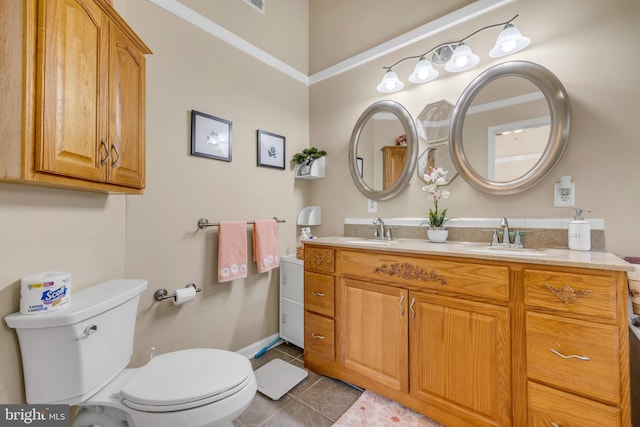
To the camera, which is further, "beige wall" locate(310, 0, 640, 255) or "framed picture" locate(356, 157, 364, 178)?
"framed picture" locate(356, 157, 364, 178)

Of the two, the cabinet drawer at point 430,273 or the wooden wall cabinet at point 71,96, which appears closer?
the wooden wall cabinet at point 71,96

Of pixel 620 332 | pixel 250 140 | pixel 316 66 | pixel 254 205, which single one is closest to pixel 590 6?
pixel 620 332

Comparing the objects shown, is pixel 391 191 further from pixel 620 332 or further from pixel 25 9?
pixel 25 9

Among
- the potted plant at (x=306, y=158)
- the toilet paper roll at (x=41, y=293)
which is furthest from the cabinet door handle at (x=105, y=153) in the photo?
the potted plant at (x=306, y=158)

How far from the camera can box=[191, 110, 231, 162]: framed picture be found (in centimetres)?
180

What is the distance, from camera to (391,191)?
82.1 inches

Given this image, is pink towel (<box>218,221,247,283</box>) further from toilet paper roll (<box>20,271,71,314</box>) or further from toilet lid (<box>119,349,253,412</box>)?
toilet paper roll (<box>20,271,71,314</box>)

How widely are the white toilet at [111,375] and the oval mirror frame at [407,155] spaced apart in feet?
5.11

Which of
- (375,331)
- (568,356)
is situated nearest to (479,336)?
(568,356)

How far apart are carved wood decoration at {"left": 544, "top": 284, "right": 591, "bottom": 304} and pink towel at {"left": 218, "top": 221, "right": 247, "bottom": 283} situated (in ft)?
5.98

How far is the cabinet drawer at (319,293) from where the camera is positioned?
5.87 ft

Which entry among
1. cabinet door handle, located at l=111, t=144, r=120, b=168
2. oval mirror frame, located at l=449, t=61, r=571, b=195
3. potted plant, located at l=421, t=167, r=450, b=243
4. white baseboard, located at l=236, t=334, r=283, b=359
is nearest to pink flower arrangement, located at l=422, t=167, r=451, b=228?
potted plant, located at l=421, t=167, r=450, b=243

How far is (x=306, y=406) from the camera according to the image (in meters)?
1.58

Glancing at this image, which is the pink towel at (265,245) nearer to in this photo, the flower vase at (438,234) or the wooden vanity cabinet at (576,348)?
the flower vase at (438,234)
